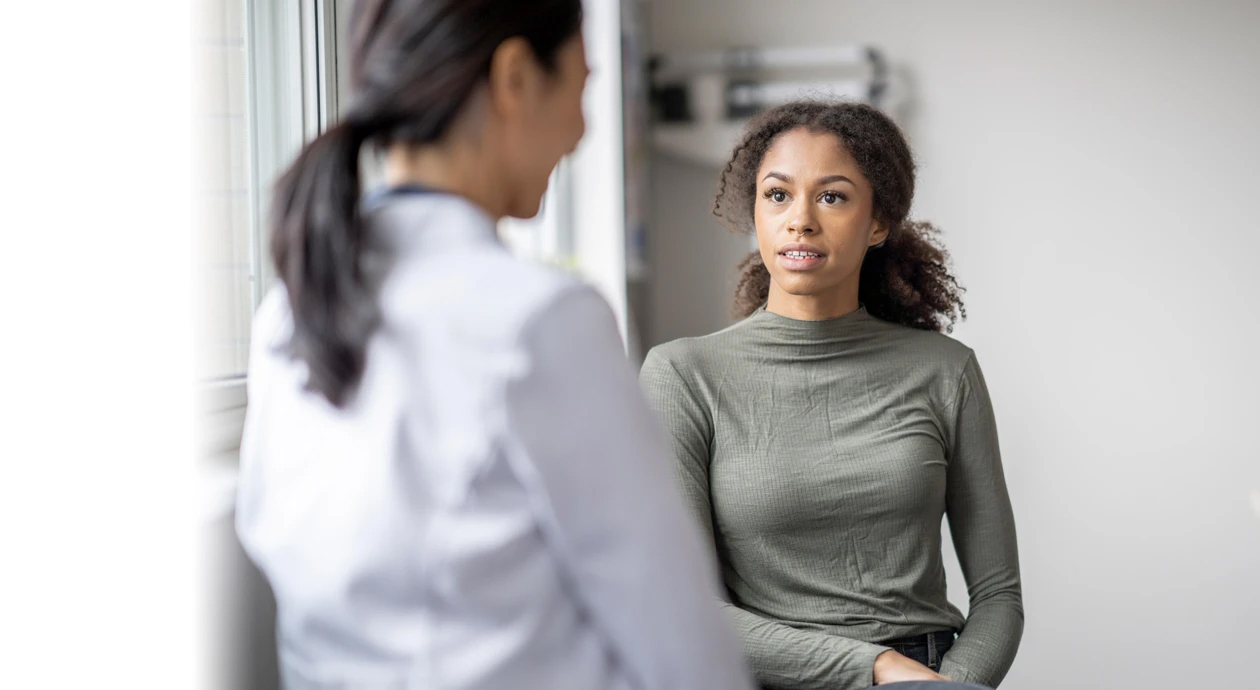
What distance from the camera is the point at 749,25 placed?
9.49 ft

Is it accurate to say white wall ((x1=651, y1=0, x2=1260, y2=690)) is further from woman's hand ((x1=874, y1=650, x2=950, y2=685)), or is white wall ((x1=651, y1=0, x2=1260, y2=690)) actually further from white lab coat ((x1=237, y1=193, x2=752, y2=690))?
white lab coat ((x1=237, y1=193, x2=752, y2=690))

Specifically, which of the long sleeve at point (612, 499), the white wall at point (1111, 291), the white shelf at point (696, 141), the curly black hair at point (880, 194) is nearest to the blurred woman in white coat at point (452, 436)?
the long sleeve at point (612, 499)

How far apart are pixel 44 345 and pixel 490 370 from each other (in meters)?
0.34

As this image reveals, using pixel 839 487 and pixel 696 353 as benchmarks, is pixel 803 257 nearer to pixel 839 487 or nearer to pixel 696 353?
pixel 696 353

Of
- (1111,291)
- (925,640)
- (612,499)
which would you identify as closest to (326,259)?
(612,499)

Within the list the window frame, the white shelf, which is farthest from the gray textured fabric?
the white shelf

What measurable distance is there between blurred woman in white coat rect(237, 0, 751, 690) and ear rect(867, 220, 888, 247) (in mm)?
838

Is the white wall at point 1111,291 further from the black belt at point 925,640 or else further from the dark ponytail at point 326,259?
the dark ponytail at point 326,259

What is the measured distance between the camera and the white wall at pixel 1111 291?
2.69 metres

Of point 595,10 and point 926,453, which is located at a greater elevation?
point 595,10

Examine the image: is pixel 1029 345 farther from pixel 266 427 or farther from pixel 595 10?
pixel 266 427

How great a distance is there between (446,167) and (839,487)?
0.73 metres

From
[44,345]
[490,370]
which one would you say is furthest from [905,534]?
[44,345]

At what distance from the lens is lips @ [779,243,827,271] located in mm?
1322
